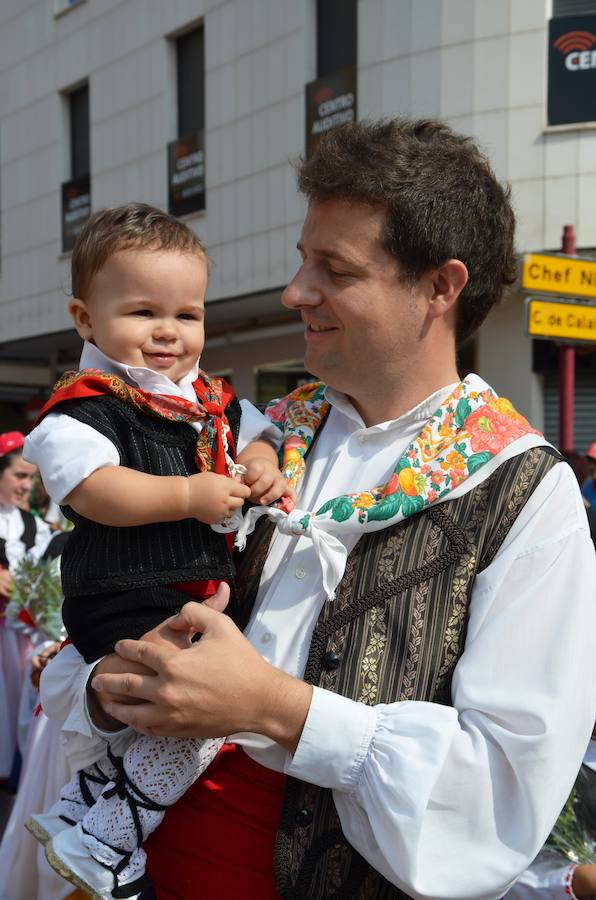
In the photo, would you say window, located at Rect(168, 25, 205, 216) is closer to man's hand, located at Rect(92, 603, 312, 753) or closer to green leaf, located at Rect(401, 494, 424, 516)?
green leaf, located at Rect(401, 494, 424, 516)

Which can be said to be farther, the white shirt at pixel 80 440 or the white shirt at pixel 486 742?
the white shirt at pixel 80 440

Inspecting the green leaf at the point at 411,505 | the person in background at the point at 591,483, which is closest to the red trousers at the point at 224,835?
the green leaf at the point at 411,505

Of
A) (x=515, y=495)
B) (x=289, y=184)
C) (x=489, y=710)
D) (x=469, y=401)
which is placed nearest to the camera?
(x=489, y=710)

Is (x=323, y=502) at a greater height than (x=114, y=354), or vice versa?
(x=114, y=354)

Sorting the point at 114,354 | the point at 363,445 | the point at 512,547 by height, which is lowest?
the point at 512,547

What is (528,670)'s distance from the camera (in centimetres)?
181

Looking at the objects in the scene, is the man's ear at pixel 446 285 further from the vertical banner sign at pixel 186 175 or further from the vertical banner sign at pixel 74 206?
the vertical banner sign at pixel 74 206

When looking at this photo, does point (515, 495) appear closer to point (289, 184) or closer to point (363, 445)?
point (363, 445)

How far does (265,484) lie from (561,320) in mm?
6133

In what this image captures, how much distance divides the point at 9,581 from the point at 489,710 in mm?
5076

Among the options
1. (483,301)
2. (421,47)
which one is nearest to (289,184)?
(421,47)

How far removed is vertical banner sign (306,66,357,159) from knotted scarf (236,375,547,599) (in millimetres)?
11776

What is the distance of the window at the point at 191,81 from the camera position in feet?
51.9

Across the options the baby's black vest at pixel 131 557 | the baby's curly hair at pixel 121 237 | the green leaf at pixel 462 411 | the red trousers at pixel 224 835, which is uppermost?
the baby's curly hair at pixel 121 237
